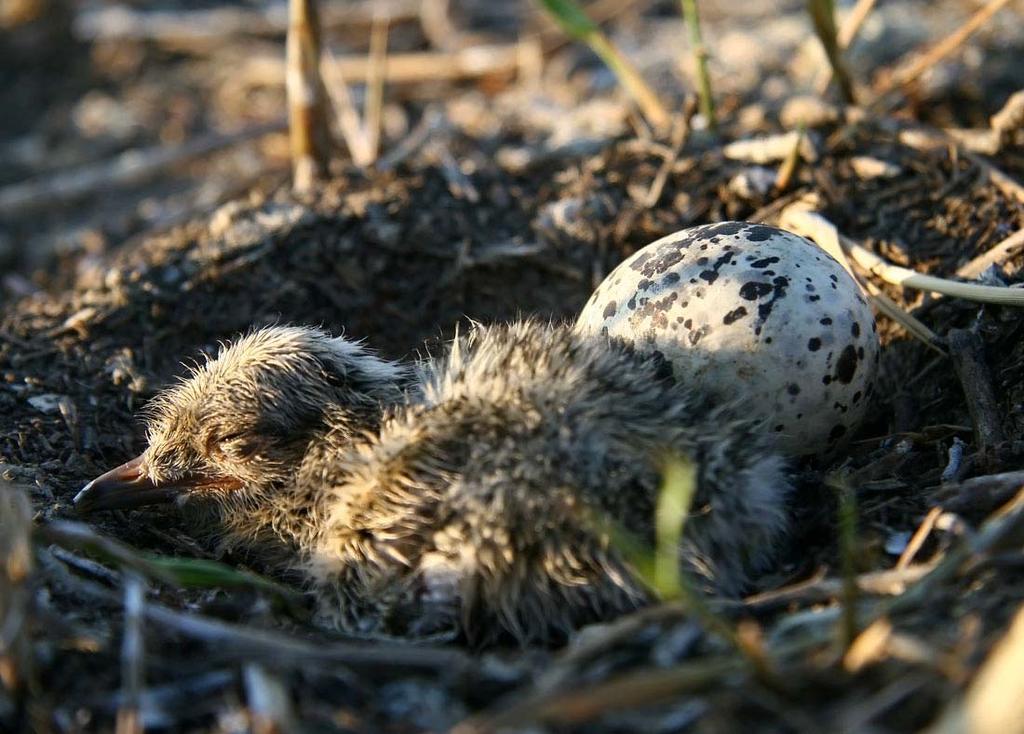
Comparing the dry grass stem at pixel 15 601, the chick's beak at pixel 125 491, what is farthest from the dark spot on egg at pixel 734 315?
the dry grass stem at pixel 15 601

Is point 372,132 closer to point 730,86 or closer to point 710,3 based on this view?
point 730,86

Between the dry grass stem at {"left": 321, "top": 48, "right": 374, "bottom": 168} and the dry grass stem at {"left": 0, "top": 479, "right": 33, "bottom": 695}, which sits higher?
the dry grass stem at {"left": 321, "top": 48, "right": 374, "bottom": 168}

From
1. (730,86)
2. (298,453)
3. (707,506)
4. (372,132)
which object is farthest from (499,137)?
(707,506)

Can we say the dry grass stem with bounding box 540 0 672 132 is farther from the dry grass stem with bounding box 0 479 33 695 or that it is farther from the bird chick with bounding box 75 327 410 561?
the dry grass stem with bounding box 0 479 33 695

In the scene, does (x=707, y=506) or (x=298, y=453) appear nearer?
(x=707, y=506)

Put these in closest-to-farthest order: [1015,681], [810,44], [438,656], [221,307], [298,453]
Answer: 1. [1015,681]
2. [438,656]
3. [298,453]
4. [221,307]
5. [810,44]

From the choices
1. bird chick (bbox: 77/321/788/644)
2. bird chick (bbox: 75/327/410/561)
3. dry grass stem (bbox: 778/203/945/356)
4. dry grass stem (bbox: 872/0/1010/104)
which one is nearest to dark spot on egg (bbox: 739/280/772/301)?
bird chick (bbox: 77/321/788/644)

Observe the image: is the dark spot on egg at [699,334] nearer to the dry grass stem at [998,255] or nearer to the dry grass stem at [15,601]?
the dry grass stem at [998,255]

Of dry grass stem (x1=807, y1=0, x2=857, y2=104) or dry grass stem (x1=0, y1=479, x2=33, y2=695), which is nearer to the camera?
dry grass stem (x1=0, y1=479, x2=33, y2=695)
